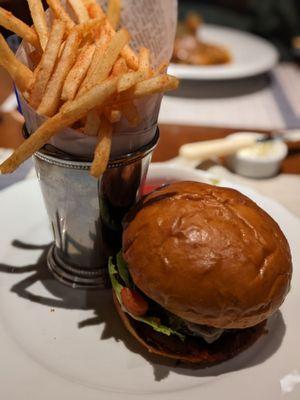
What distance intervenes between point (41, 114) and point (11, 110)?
170 centimetres

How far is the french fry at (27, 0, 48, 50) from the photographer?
126 cm

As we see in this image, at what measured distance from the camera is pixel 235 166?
2.35 metres

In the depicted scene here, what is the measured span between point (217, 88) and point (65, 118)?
2.58 meters

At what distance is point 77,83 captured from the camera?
1.18 m

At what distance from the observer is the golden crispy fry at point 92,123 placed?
117 cm

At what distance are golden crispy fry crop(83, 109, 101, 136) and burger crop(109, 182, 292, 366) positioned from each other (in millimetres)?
294

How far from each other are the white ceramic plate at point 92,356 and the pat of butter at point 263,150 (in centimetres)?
82

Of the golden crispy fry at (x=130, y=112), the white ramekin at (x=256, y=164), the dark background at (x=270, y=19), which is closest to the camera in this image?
the golden crispy fry at (x=130, y=112)

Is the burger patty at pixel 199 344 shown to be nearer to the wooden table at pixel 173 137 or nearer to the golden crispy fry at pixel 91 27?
the golden crispy fry at pixel 91 27

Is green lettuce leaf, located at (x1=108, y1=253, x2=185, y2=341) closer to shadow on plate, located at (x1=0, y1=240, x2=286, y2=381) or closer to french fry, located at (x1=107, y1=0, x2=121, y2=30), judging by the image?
shadow on plate, located at (x1=0, y1=240, x2=286, y2=381)

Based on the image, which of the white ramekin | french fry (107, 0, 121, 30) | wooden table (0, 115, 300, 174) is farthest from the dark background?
french fry (107, 0, 121, 30)

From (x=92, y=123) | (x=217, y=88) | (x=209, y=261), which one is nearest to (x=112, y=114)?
(x=92, y=123)

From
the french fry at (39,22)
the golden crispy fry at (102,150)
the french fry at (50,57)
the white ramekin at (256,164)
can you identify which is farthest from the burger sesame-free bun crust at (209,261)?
the white ramekin at (256,164)

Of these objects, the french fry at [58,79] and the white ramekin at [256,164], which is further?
the white ramekin at [256,164]
